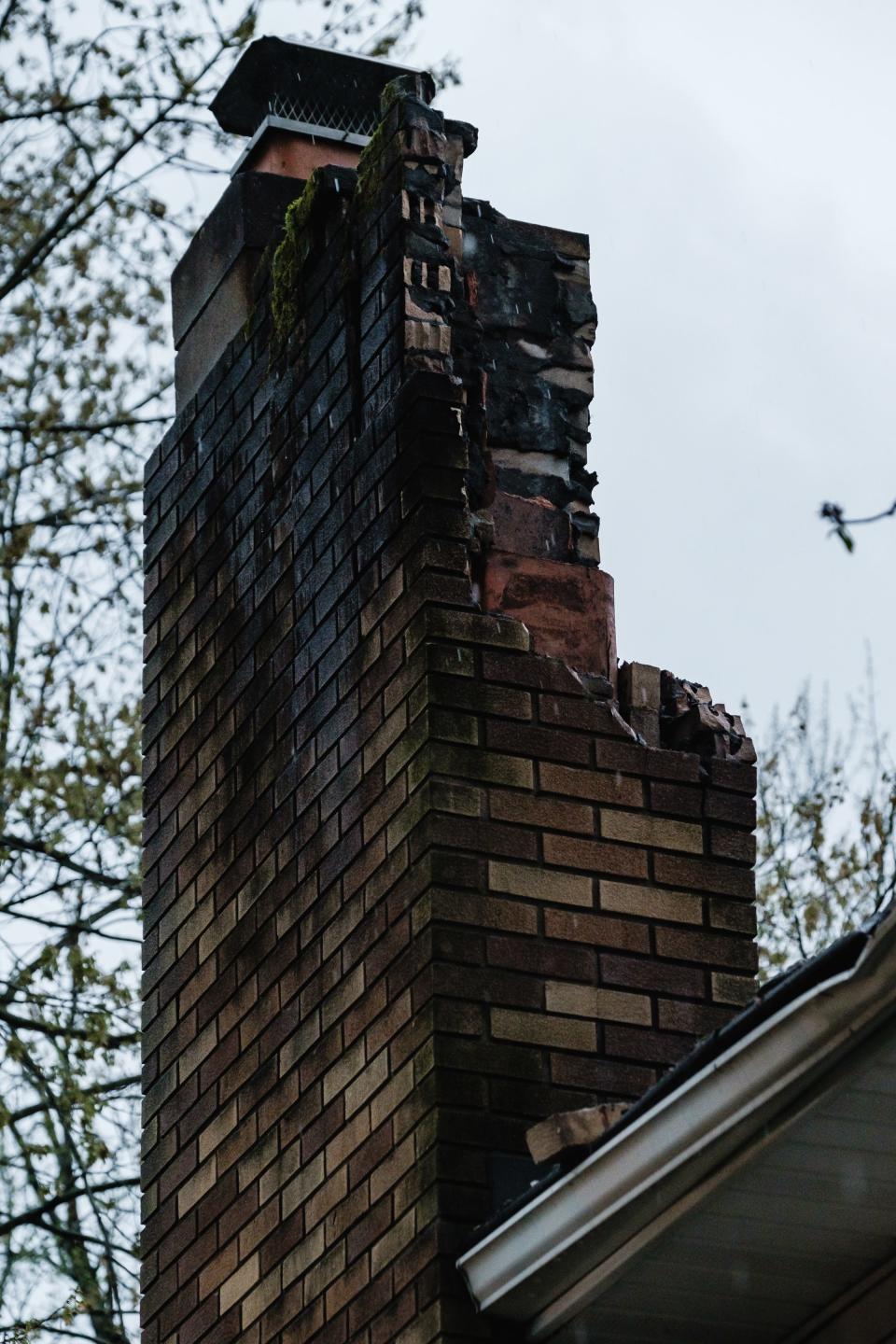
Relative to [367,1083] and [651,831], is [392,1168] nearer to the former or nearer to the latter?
[367,1083]

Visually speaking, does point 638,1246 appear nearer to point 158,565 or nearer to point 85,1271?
point 158,565

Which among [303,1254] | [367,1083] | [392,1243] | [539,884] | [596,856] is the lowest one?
[392,1243]

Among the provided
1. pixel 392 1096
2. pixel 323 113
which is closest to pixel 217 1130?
pixel 392 1096

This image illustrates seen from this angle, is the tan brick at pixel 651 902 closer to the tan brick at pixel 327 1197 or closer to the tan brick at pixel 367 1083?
the tan brick at pixel 367 1083

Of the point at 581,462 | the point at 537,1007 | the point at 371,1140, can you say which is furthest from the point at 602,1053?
the point at 581,462

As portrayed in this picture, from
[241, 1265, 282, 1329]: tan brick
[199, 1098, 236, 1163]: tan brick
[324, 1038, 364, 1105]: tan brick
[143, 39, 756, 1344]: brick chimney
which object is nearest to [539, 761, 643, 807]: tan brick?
[143, 39, 756, 1344]: brick chimney

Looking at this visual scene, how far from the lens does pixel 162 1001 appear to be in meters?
7.23

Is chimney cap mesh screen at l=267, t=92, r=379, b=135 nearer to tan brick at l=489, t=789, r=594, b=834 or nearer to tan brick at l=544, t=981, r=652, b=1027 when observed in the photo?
tan brick at l=489, t=789, r=594, b=834

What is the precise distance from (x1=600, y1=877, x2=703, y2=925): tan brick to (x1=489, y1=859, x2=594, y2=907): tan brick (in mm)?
57

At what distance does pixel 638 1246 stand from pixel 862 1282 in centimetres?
51

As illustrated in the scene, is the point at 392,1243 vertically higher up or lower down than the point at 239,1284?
lower down

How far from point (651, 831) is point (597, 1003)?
0.52m

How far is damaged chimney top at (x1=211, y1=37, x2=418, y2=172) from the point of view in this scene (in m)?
7.84

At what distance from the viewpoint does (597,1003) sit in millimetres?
6055
